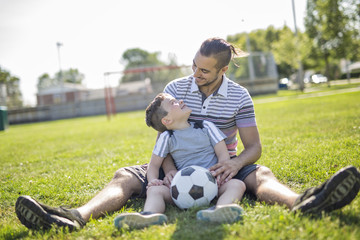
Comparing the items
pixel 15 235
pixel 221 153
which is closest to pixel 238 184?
pixel 221 153

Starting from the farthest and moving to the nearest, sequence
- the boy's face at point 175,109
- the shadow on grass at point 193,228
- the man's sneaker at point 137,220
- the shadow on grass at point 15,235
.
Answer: the boy's face at point 175,109 < the shadow on grass at point 15,235 < the man's sneaker at point 137,220 < the shadow on grass at point 193,228

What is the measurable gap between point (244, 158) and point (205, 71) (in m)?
0.98

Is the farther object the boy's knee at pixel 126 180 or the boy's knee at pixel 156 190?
the boy's knee at pixel 126 180

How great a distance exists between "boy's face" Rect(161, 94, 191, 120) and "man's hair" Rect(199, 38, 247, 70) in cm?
57

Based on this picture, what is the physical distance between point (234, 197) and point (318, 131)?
4.72m

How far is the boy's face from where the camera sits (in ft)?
10.4

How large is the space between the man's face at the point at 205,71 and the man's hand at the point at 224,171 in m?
0.92

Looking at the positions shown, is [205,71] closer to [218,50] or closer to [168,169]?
[218,50]

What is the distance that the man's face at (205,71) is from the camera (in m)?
3.29

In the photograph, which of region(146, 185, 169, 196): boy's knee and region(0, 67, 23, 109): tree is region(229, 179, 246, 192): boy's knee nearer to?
region(146, 185, 169, 196): boy's knee

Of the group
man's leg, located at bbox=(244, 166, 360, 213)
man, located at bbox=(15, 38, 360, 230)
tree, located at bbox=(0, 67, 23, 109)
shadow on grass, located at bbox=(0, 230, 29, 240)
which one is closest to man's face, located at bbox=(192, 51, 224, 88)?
man, located at bbox=(15, 38, 360, 230)

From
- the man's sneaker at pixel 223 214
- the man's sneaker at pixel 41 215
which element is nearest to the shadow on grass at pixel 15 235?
the man's sneaker at pixel 41 215

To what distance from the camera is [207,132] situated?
3.15m

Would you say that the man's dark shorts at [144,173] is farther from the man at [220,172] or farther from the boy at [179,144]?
the boy at [179,144]
